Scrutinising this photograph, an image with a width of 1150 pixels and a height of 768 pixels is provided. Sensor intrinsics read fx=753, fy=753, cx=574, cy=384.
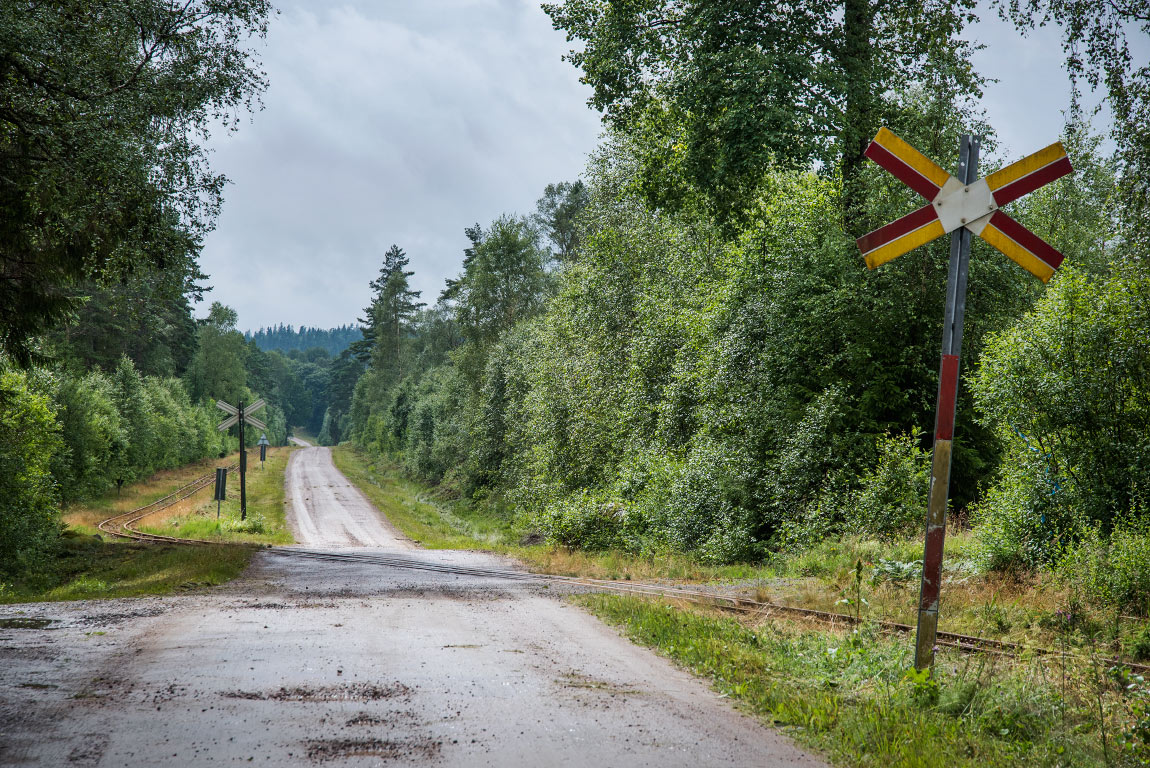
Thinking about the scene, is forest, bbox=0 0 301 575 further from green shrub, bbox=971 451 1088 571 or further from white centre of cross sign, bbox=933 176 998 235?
green shrub, bbox=971 451 1088 571

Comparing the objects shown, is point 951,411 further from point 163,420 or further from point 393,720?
point 163,420

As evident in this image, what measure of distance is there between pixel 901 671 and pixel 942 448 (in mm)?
1996

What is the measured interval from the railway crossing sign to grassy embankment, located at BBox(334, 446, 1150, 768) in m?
0.61

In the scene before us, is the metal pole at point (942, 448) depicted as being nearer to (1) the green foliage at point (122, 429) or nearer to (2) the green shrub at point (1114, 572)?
(2) the green shrub at point (1114, 572)

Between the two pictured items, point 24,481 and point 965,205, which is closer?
point 965,205

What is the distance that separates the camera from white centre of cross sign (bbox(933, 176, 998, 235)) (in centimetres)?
585

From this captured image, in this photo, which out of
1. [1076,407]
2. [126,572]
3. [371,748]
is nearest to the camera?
[371,748]

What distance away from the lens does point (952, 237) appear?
19.0 feet

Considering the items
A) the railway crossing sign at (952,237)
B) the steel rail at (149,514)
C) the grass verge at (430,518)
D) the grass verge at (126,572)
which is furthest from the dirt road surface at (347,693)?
the steel rail at (149,514)

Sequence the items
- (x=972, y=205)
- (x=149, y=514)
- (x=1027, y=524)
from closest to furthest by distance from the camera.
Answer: (x=972, y=205) < (x=1027, y=524) < (x=149, y=514)

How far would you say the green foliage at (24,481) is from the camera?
1923 cm

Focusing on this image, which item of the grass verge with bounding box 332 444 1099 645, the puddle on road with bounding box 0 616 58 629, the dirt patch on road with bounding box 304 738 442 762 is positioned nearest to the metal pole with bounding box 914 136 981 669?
the grass verge with bounding box 332 444 1099 645

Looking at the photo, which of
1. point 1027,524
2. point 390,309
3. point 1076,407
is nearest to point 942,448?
point 1076,407

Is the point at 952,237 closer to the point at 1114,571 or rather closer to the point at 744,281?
the point at 1114,571
